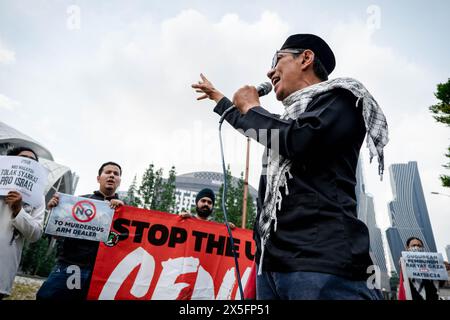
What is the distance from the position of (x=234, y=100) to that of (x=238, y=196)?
108ft

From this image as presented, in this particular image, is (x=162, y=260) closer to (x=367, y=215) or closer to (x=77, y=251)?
(x=77, y=251)

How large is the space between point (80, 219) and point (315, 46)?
333 cm

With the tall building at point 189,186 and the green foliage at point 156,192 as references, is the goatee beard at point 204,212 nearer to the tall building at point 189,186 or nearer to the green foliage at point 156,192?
the green foliage at point 156,192

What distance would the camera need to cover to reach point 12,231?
2971 mm

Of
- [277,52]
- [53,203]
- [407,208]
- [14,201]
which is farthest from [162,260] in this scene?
[407,208]

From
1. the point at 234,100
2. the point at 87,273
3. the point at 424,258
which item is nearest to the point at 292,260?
the point at 234,100

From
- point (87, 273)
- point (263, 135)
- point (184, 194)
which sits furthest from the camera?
point (184, 194)

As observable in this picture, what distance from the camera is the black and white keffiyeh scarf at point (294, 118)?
1214 mm

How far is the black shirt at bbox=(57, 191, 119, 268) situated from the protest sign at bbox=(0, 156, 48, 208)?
62cm

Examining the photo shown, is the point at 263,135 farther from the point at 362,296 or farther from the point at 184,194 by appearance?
the point at 184,194

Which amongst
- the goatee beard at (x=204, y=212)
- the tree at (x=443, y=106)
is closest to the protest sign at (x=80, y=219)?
the goatee beard at (x=204, y=212)

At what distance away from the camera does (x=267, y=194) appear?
1281mm

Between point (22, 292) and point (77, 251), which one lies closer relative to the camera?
point (77, 251)

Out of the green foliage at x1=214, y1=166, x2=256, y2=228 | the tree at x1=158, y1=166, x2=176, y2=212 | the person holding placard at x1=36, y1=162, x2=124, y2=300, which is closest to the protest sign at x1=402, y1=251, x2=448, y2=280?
the person holding placard at x1=36, y1=162, x2=124, y2=300
